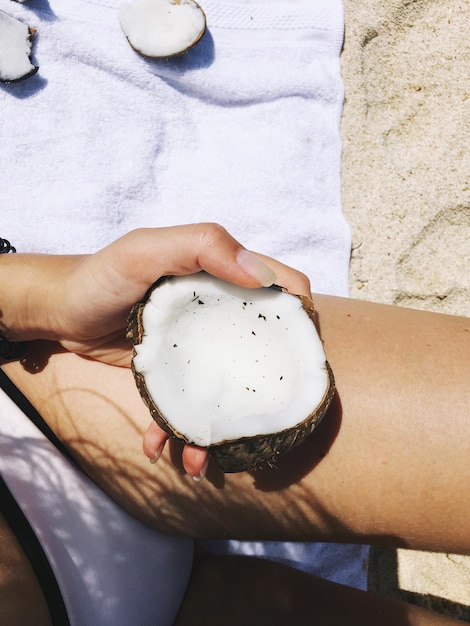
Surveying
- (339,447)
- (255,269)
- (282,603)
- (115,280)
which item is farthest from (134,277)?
(282,603)

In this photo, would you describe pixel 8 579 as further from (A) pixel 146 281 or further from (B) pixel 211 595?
(A) pixel 146 281

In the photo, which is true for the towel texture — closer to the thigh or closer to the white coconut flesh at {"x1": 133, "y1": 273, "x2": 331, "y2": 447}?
the white coconut flesh at {"x1": 133, "y1": 273, "x2": 331, "y2": 447}

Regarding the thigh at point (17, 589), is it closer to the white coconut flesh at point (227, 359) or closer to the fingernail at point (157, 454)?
the fingernail at point (157, 454)

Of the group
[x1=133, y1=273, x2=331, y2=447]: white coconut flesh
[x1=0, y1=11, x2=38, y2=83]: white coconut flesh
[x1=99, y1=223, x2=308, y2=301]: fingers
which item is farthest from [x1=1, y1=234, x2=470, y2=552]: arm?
[x1=0, y1=11, x2=38, y2=83]: white coconut flesh

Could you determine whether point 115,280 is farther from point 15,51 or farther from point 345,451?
point 15,51

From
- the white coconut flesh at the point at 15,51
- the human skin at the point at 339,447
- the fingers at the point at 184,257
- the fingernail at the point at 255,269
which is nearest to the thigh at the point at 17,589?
the human skin at the point at 339,447
